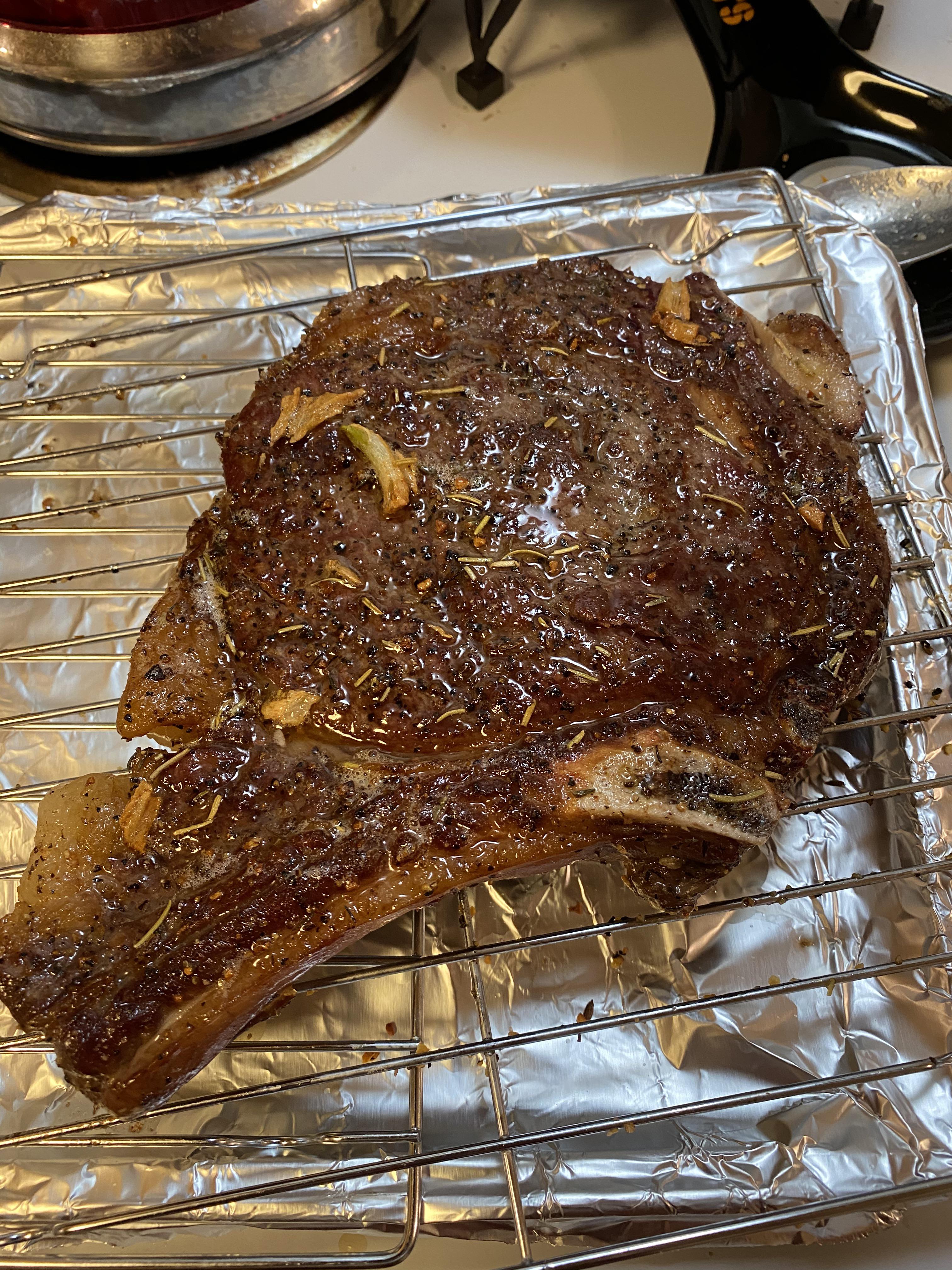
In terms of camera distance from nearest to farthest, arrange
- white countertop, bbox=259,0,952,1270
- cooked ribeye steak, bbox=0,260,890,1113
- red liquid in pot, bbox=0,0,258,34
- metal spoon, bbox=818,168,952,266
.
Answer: cooked ribeye steak, bbox=0,260,890,1113, red liquid in pot, bbox=0,0,258,34, metal spoon, bbox=818,168,952,266, white countertop, bbox=259,0,952,1270

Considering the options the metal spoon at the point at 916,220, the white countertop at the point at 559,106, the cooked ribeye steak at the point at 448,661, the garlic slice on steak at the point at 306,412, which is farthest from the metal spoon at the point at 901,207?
the garlic slice on steak at the point at 306,412

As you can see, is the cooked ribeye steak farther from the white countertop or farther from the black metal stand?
the black metal stand

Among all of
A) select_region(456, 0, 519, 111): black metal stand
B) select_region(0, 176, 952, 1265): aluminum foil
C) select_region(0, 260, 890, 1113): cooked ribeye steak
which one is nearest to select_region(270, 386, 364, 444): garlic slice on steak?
select_region(0, 260, 890, 1113): cooked ribeye steak

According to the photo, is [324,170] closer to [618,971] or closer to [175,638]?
[175,638]

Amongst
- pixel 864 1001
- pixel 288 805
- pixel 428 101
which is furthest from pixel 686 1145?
pixel 428 101

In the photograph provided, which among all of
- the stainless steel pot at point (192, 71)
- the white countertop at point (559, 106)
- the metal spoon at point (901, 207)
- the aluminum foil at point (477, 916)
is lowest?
the aluminum foil at point (477, 916)

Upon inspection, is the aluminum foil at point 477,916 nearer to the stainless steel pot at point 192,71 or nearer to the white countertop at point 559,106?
the stainless steel pot at point 192,71

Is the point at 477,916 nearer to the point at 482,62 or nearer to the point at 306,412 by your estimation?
the point at 306,412
